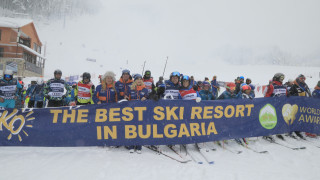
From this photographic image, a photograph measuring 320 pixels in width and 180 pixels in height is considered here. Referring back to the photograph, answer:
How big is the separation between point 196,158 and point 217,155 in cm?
59

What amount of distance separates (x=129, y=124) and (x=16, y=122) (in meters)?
2.45

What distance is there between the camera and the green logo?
16.4 feet

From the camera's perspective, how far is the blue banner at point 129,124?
3977 millimetres

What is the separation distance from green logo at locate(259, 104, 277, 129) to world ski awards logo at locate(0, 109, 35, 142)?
225 inches

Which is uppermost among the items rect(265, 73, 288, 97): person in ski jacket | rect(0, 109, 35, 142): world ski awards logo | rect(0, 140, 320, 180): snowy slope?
rect(265, 73, 288, 97): person in ski jacket

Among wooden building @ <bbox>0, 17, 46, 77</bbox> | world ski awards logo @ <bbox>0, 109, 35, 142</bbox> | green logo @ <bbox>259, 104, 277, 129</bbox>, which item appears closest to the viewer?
world ski awards logo @ <bbox>0, 109, 35, 142</bbox>

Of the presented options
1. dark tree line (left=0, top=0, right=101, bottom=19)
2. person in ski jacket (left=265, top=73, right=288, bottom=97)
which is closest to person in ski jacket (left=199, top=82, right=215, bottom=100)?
person in ski jacket (left=265, top=73, right=288, bottom=97)

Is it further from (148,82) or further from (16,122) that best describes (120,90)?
(16,122)

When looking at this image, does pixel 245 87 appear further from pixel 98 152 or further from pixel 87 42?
pixel 87 42

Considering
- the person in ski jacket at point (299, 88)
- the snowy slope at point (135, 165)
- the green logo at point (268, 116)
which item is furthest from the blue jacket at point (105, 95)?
the person in ski jacket at point (299, 88)

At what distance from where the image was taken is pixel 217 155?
425 cm

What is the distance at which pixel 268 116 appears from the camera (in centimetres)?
506

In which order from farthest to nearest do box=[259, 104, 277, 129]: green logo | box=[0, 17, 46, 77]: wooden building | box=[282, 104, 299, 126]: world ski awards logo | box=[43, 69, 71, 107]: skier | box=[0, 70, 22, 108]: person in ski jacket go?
box=[0, 17, 46, 77]: wooden building
box=[43, 69, 71, 107]: skier
box=[282, 104, 299, 126]: world ski awards logo
box=[0, 70, 22, 108]: person in ski jacket
box=[259, 104, 277, 129]: green logo

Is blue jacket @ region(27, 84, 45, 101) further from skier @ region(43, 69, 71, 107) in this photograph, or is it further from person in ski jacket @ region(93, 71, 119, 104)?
person in ski jacket @ region(93, 71, 119, 104)
